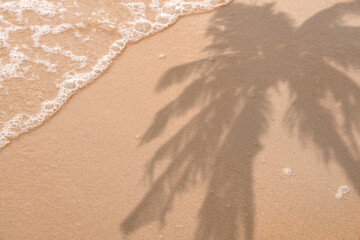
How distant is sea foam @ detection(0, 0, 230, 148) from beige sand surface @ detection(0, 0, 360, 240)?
22cm

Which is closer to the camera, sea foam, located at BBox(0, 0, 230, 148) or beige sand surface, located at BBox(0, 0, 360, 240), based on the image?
beige sand surface, located at BBox(0, 0, 360, 240)

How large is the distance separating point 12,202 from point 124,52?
2051mm

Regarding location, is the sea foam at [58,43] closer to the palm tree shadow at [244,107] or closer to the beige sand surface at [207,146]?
the beige sand surface at [207,146]

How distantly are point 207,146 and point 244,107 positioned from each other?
0.59m

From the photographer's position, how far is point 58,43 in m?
3.86

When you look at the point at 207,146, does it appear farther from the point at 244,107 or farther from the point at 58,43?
the point at 58,43

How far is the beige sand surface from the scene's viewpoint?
266 centimetres

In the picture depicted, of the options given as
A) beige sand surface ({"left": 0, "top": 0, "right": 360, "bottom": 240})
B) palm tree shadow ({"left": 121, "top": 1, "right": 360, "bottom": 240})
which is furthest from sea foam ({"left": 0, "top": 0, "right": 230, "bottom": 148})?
palm tree shadow ({"left": 121, "top": 1, "right": 360, "bottom": 240})

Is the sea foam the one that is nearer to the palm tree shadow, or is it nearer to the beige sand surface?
the beige sand surface

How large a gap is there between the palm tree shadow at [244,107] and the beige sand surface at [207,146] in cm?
1

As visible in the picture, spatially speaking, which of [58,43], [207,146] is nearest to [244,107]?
[207,146]

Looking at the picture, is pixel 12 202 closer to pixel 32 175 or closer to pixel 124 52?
pixel 32 175

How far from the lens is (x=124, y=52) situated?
3.76 meters

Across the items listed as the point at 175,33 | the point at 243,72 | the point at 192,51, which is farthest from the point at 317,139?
the point at 175,33
